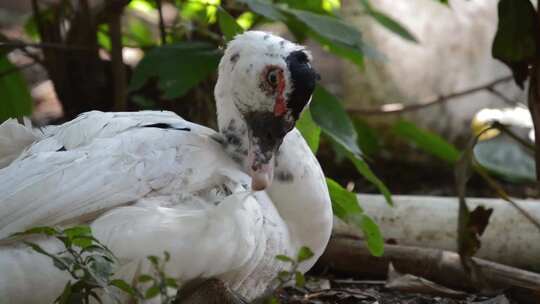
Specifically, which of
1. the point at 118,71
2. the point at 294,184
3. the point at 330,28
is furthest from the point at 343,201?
the point at 118,71

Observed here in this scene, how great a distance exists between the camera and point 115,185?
220cm

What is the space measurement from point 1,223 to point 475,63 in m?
3.60

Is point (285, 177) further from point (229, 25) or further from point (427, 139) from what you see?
point (427, 139)

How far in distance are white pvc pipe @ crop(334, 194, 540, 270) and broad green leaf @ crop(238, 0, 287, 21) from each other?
0.77 m

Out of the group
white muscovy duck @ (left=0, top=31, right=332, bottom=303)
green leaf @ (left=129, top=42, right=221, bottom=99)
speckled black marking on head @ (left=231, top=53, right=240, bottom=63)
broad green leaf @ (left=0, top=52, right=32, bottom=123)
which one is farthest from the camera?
broad green leaf @ (left=0, top=52, right=32, bottom=123)

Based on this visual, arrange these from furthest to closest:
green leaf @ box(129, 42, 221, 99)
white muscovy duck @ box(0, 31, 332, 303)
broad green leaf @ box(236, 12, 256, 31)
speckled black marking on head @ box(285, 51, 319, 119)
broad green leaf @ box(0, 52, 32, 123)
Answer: broad green leaf @ box(236, 12, 256, 31), broad green leaf @ box(0, 52, 32, 123), green leaf @ box(129, 42, 221, 99), speckled black marking on head @ box(285, 51, 319, 119), white muscovy duck @ box(0, 31, 332, 303)

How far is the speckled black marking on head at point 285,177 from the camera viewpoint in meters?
2.55

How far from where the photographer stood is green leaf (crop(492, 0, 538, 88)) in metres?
3.04

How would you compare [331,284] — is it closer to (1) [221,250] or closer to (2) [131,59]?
(1) [221,250]

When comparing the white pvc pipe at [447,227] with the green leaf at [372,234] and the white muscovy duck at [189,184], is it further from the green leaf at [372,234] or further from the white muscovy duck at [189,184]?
the white muscovy duck at [189,184]

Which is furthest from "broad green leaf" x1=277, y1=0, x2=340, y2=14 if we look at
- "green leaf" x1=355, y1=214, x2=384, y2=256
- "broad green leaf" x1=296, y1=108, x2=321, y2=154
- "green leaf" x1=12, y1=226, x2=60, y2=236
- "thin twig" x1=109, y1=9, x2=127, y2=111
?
"green leaf" x1=12, y1=226, x2=60, y2=236

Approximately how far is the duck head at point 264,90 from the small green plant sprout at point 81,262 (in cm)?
46

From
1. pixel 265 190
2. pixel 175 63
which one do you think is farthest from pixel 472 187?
pixel 265 190

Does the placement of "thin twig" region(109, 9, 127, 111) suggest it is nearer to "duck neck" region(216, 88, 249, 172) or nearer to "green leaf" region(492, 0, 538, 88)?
"duck neck" region(216, 88, 249, 172)
